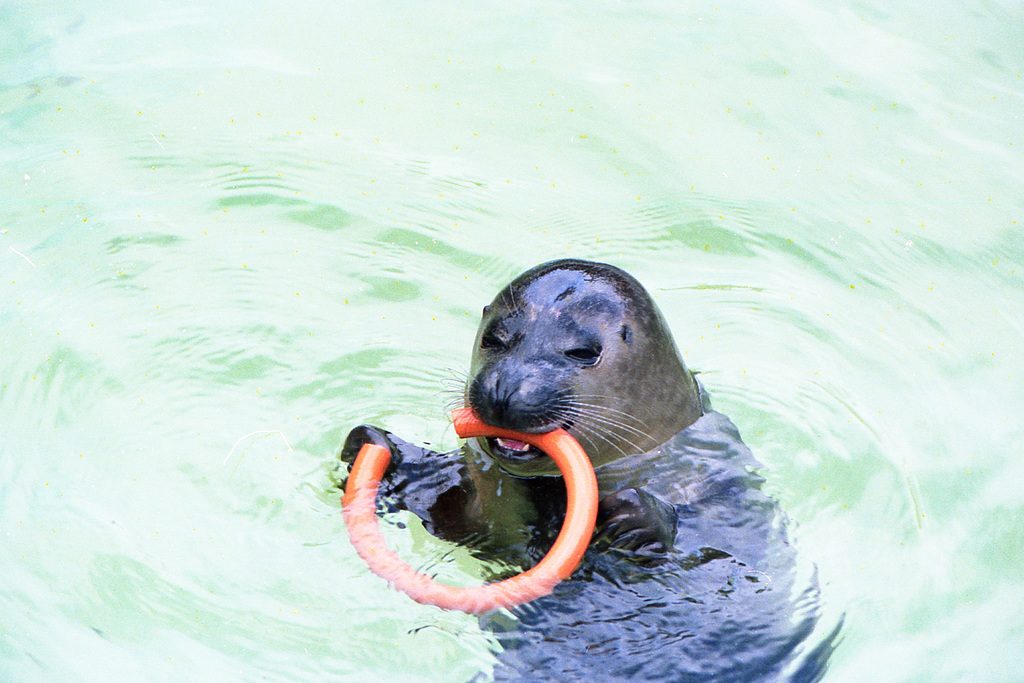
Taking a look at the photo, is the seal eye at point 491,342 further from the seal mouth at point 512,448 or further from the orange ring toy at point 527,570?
the seal mouth at point 512,448

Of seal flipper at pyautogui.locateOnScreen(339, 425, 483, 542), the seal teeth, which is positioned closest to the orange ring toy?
the seal teeth

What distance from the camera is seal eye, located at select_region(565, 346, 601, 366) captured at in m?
5.08

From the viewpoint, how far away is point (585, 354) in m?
5.12

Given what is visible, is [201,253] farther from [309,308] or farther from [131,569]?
[131,569]

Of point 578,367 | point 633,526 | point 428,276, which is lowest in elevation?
point 428,276

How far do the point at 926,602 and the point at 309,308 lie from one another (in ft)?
13.2

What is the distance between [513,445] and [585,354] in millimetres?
553

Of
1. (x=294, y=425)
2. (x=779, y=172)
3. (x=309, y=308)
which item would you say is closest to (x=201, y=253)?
(x=309, y=308)

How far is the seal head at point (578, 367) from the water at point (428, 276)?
0.60m

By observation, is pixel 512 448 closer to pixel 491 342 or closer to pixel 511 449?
pixel 511 449

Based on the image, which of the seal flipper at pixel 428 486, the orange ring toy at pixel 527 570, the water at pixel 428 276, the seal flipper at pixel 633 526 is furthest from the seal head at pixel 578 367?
the water at pixel 428 276

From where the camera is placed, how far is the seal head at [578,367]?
15.8 feet

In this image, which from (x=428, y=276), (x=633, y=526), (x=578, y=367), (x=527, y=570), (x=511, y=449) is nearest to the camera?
(x=633, y=526)

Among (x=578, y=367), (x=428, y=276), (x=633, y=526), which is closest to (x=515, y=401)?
(x=578, y=367)
